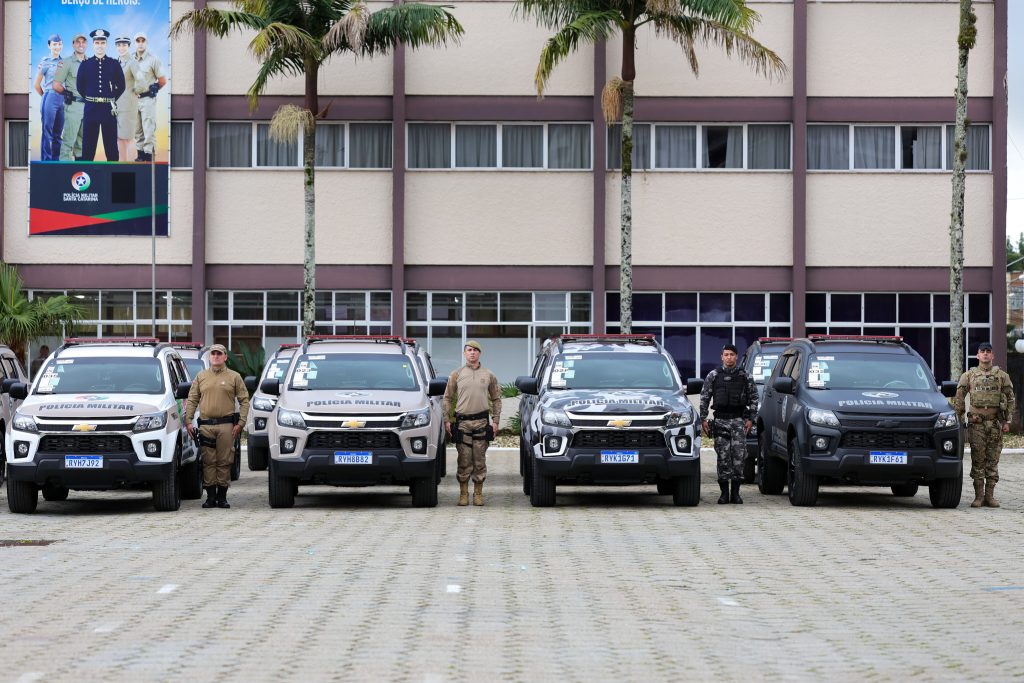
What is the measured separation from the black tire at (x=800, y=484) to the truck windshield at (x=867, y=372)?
87cm

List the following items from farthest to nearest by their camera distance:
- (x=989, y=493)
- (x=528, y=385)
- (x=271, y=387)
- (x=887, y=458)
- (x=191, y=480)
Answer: (x=191, y=480) < (x=528, y=385) < (x=989, y=493) < (x=271, y=387) < (x=887, y=458)

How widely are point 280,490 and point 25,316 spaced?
17614 mm

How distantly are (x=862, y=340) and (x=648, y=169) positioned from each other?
20.6 metres

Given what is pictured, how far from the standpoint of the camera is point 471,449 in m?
19.2

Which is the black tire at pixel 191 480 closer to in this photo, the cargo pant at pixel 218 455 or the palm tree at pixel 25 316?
the cargo pant at pixel 218 455

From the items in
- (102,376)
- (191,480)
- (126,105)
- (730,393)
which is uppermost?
(126,105)

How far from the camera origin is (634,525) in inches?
653

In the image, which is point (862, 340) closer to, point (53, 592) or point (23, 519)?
point (23, 519)

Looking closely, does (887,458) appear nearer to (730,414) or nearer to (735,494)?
(735,494)

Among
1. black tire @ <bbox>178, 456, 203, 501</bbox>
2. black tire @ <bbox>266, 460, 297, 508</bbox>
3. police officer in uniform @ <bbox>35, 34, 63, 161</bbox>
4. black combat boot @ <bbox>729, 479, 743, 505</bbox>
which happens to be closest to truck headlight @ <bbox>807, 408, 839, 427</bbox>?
black combat boot @ <bbox>729, 479, 743, 505</bbox>

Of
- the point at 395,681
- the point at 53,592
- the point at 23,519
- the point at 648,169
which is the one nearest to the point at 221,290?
the point at 648,169

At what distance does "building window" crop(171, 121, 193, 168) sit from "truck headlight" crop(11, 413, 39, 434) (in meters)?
23.2

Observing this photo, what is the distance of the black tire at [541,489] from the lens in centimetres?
1855

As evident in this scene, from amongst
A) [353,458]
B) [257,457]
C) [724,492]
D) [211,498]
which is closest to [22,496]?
[211,498]
